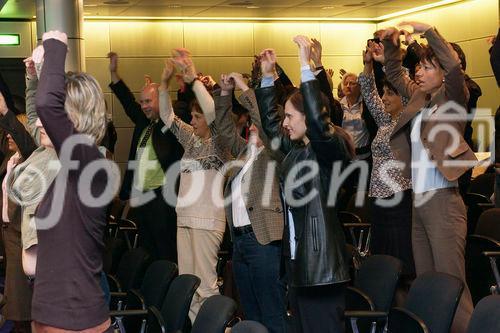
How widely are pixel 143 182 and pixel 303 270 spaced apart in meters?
3.27

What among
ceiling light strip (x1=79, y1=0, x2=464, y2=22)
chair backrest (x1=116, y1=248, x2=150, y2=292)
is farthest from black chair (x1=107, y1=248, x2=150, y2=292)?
ceiling light strip (x1=79, y1=0, x2=464, y2=22)

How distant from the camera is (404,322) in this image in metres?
4.08

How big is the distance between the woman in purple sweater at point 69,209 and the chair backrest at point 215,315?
81 cm

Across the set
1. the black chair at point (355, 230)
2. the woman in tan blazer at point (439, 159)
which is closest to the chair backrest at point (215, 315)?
the woman in tan blazer at point (439, 159)

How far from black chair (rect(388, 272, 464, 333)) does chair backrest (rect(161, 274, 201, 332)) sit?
3.16ft

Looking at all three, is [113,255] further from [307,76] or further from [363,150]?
[307,76]

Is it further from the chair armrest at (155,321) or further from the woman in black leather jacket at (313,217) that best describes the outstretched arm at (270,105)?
the chair armrest at (155,321)

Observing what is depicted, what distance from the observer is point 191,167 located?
6.50 m

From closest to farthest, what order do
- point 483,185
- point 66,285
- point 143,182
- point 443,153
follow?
point 66,285 → point 443,153 → point 143,182 → point 483,185

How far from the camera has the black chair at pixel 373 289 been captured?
Answer: 4648 mm

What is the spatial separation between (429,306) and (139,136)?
3944 millimetres

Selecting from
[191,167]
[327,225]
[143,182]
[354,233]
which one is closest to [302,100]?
[327,225]

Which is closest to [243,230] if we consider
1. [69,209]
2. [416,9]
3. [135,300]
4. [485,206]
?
[135,300]

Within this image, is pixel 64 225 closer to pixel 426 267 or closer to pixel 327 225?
pixel 327 225
